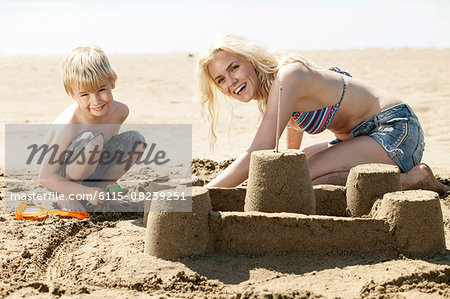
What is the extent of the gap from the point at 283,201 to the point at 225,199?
55cm

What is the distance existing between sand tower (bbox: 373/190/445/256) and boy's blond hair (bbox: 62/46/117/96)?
2.18 meters

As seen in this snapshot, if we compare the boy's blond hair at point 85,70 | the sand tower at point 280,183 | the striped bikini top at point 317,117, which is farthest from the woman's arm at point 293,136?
the sand tower at point 280,183

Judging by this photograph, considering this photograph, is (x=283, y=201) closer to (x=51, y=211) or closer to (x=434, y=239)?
(x=434, y=239)

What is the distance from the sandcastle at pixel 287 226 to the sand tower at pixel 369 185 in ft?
0.40

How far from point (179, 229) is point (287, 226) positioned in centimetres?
59

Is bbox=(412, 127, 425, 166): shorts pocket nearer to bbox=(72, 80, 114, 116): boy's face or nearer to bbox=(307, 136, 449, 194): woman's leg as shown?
bbox=(307, 136, 449, 194): woman's leg

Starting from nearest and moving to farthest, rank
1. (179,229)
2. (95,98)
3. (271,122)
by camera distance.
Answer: (179,229) → (271,122) → (95,98)

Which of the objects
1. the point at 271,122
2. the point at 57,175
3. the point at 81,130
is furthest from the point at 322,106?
the point at 57,175

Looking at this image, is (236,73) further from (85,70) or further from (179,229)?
(179,229)

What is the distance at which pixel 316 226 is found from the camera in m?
3.13

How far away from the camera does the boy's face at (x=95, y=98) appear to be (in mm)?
4168

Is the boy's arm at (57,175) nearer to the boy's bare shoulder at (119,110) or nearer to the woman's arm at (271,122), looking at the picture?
the boy's bare shoulder at (119,110)

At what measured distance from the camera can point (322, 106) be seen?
4266mm

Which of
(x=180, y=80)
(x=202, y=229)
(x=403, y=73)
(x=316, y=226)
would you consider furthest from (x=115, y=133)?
(x=403, y=73)
